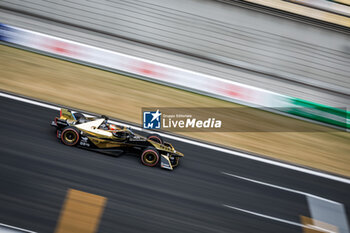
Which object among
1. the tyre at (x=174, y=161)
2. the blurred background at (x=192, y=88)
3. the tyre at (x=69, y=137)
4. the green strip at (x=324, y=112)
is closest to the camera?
the blurred background at (x=192, y=88)

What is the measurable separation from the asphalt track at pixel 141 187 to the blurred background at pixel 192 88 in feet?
0.12

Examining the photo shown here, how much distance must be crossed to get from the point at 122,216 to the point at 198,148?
3.82 m

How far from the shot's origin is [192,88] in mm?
14109

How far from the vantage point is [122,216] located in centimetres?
756

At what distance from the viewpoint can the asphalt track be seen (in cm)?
747

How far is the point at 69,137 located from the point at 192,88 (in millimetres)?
6325

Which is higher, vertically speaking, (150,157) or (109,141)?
(109,141)

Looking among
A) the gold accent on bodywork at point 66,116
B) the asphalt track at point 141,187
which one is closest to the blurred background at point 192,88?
the asphalt track at point 141,187

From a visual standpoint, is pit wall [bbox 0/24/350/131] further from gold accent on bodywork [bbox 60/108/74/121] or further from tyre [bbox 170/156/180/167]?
tyre [bbox 170/156/180/167]

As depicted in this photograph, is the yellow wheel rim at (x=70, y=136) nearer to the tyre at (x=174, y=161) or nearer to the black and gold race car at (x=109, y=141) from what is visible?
the black and gold race car at (x=109, y=141)

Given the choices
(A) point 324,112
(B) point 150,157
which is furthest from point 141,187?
(A) point 324,112

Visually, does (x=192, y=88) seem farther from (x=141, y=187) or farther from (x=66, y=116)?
(x=141, y=187)

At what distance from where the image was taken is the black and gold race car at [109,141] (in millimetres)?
9062

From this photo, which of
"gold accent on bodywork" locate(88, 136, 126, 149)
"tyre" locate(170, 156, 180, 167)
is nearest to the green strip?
"tyre" locate(170, 156, 180, 167)
